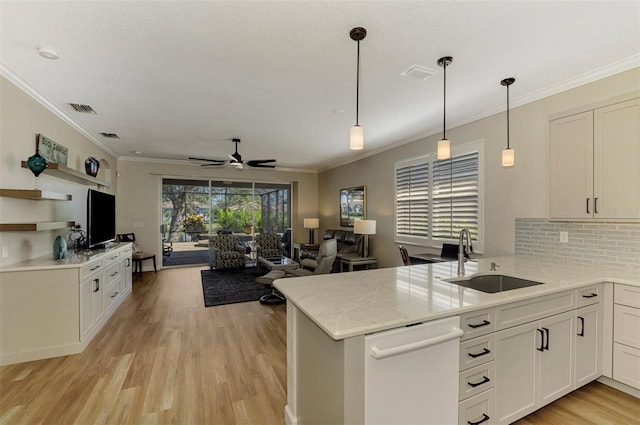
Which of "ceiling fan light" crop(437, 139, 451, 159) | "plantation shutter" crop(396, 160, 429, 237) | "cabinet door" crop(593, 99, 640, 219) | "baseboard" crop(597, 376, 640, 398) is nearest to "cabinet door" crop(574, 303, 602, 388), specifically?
"baseboard" crop(597, 376, 640, 398)

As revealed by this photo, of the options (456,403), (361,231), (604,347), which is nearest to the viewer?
(456,403)

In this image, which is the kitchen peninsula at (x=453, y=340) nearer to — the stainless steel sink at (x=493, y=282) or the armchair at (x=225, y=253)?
the stainless steel sink at (x=493, y=282)

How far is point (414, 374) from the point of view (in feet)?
4.51

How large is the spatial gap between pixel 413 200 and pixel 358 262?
5.26 feet

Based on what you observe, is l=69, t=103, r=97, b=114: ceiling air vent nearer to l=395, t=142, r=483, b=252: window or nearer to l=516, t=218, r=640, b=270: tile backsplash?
l=395, t=142, r=483, b=252: window

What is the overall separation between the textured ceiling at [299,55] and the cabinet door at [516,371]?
2.09 meters

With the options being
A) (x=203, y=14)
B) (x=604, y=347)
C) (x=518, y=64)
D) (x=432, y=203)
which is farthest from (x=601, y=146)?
(x=203, y=14)

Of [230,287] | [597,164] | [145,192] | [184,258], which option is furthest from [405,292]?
[184,258]

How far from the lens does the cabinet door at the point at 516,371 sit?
1711 mm

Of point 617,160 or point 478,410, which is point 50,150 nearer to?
point 478,410

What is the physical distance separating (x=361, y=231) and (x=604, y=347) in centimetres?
383

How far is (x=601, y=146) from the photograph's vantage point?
97.0 inches

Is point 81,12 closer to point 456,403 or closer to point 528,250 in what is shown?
point 456,403

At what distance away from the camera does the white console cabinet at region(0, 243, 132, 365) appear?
8.56ft
